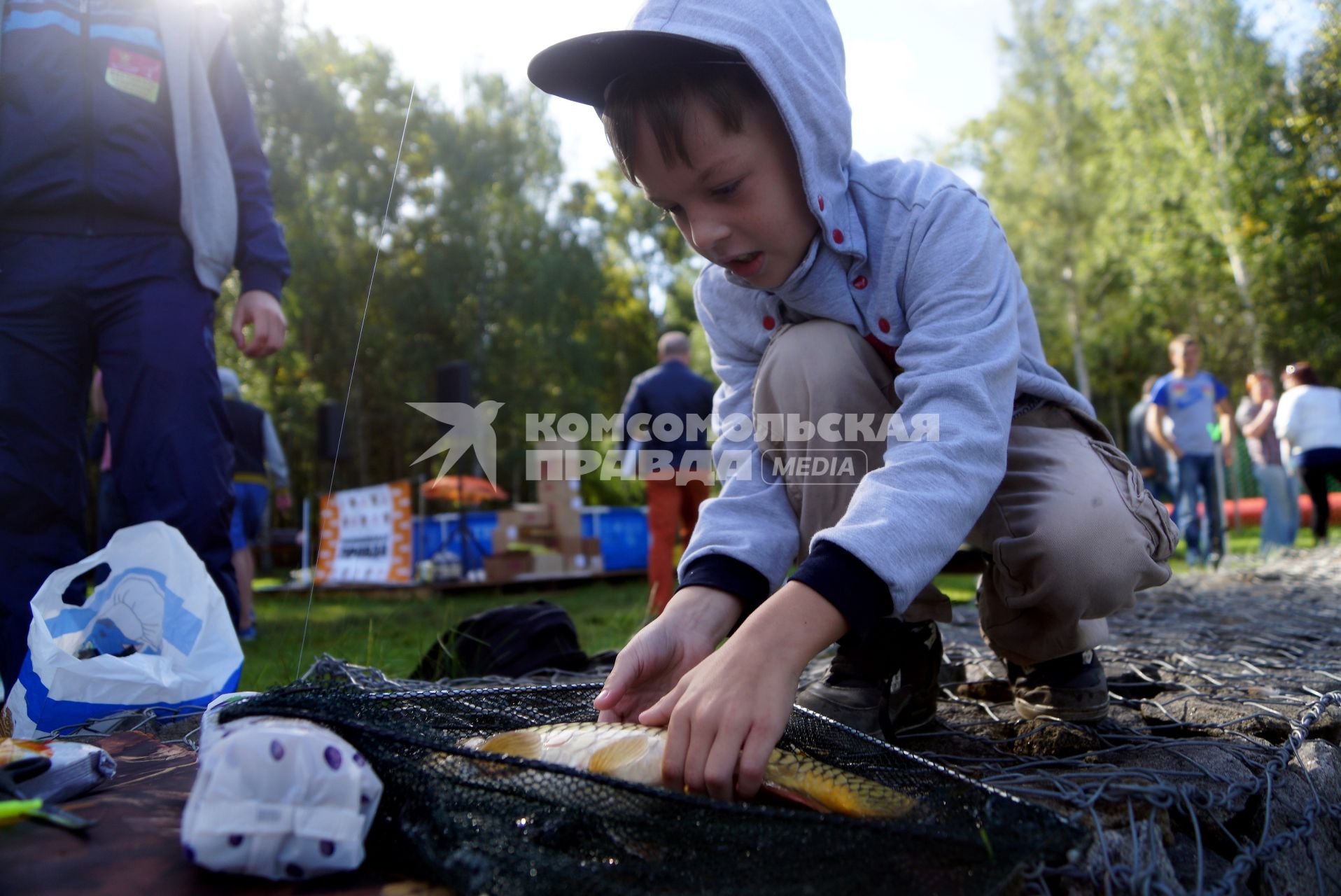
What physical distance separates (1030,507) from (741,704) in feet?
2.36

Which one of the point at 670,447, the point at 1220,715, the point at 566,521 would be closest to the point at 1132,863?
the point at 1220,715

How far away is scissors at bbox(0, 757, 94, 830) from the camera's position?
846 mm

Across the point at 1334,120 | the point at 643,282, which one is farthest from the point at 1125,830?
the point at 643,282

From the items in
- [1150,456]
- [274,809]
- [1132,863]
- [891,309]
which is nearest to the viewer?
[274,809]

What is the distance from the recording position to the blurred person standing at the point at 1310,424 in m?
6.48

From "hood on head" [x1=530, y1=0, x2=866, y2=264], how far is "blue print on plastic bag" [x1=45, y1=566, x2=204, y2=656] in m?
1.11

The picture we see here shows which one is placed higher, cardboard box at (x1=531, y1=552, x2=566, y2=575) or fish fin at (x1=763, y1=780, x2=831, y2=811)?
fish fin at (x1=763, y1=780, x2=831, y2=811)

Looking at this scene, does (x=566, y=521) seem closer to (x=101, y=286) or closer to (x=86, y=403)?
(x=86, y=403)

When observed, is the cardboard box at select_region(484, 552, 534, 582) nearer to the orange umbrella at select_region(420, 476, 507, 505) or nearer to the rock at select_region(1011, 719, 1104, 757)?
the orange umbrella at select_region(420, 476, 507, 505)

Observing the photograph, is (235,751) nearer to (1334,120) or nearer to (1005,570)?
(1005,570)

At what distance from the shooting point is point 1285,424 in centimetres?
665

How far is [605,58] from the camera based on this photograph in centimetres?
134

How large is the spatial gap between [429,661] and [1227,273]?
827 inches

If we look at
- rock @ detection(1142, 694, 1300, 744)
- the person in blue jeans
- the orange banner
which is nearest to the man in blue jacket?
rock @ detection(1142, 694, 1300, 744)
